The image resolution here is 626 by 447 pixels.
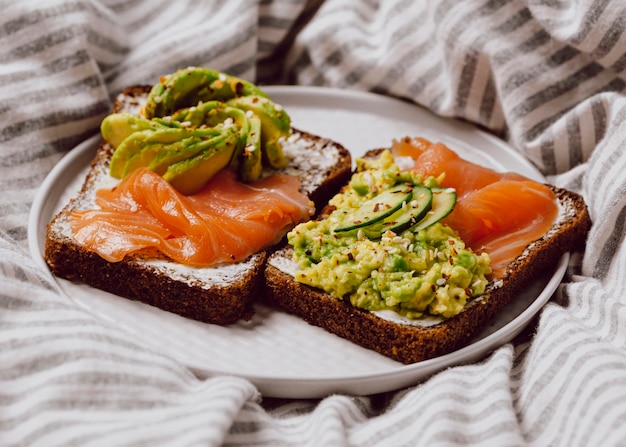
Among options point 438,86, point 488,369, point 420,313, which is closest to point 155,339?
point 420,313

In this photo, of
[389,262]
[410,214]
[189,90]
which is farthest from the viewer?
[189,90]

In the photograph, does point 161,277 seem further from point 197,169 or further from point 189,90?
point 189,90

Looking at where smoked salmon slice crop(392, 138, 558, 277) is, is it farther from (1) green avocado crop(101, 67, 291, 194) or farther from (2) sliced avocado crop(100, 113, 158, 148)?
(2) sliced avocado crop(100, 113, 158, 148)

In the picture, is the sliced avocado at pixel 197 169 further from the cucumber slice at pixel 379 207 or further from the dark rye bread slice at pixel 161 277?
the cucumber slice at pixel 379 207

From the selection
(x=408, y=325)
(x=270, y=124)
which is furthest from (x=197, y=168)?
(x=408, y=325)

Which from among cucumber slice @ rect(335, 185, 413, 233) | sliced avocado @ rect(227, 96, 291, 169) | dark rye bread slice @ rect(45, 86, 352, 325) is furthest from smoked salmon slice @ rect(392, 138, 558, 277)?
dark rye bread slice @ rect(45, 86, 352, 325)

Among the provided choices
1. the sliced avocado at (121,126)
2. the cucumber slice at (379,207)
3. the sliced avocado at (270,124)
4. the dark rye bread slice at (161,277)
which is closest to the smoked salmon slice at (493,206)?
the cucumber slice at (379,207)
